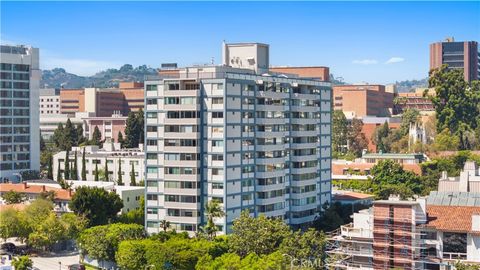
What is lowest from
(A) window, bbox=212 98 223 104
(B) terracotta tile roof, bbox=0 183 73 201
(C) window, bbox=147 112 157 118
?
(B) terracotta tile roof, bbox=0 183 73 201

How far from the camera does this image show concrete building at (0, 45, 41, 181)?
11662 cm

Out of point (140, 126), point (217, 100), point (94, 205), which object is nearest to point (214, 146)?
point (217, 100)

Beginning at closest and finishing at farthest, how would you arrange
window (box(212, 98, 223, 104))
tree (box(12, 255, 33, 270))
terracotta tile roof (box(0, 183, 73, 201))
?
1. tree (box(12, 255, 33, 270))
2. window (box(212, 98, 223, 104))
3. terracotta tile roof (box(0, 183, 73, 201))

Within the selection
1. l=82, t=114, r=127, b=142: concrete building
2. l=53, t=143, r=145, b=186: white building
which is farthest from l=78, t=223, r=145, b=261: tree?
l=82, t=114, r=127, b=142: concrete building

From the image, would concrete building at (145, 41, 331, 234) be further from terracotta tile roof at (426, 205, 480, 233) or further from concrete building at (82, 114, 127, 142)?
concrete building at (82, 114, 127, 142)

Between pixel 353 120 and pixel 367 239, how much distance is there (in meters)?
107

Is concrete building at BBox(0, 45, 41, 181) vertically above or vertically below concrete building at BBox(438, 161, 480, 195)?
above

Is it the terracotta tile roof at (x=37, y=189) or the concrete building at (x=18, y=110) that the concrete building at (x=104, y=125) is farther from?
the terracotta tile roof at (x=37, y=189)

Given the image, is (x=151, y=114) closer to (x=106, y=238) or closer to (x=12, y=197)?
(x=106, y=238)

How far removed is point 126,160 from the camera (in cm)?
10788

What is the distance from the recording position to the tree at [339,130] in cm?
14950

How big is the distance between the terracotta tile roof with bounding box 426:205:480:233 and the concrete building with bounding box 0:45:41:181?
77.0 metres

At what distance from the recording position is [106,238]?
67.1 meters

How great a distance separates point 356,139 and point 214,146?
89.2 metres
